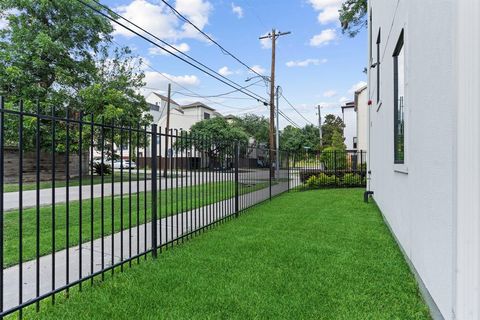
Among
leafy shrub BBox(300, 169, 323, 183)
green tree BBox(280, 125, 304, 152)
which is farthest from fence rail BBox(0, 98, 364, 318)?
green tree BBox(280, 125, 304, 152)

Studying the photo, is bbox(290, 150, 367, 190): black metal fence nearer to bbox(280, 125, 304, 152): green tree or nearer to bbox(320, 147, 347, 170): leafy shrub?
bbox(320, 147, 347, 170): leafy shrub

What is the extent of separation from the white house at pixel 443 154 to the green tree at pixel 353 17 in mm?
14573

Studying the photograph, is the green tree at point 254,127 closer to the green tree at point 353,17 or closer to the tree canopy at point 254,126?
the tree canopy at point 254,126

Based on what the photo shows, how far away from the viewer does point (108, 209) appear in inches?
330

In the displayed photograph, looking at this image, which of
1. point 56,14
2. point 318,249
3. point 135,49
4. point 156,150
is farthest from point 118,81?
point 318,249

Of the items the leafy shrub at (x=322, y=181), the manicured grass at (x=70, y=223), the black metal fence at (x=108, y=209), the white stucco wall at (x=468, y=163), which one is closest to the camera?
the white stucco wall at (x=468, y=163)

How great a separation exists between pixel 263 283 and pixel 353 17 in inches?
684

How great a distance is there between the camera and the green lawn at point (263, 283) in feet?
9.12

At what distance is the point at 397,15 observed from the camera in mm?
4824

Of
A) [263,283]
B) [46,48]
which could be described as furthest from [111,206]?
[46,48]

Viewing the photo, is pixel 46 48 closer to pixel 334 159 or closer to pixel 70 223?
pixel 70 223

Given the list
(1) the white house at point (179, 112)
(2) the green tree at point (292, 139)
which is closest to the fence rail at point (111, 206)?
(1) the white house at point (179, 112)

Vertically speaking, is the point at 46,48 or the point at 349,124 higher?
the point at 46,48

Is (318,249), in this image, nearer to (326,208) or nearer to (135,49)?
(326,208)
